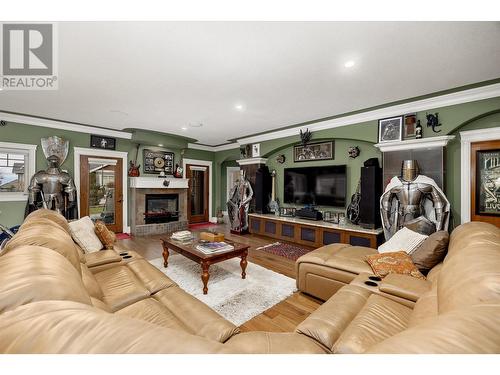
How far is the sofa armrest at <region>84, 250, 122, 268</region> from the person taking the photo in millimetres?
2051

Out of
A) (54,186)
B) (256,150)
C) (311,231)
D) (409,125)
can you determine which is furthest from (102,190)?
(409,125)

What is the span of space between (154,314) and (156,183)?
4738 mm

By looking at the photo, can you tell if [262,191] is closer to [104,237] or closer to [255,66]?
[255,66]

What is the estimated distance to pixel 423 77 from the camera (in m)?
2.55

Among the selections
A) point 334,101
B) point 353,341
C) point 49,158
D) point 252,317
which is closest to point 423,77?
point 334,101

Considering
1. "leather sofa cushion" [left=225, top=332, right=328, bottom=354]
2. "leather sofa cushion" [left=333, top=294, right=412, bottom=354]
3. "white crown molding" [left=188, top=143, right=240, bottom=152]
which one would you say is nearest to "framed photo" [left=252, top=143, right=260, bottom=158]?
"white crown molding" [left=188, top=143, right=240, bottom=152]

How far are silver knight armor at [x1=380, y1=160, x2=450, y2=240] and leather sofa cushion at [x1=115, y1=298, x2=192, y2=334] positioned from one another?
3368 mm

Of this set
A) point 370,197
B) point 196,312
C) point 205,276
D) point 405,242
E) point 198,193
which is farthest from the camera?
point 198,193

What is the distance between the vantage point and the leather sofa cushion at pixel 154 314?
4.12 ft

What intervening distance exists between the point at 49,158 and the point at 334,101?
5.37 metres

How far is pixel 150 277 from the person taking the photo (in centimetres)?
182

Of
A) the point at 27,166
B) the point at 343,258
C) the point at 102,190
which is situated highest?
the point at 27,166

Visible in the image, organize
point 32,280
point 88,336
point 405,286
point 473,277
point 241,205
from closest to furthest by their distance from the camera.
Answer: point 88,336 < point 32,280 < point 473,277 < point 405,286 < point 241,205
